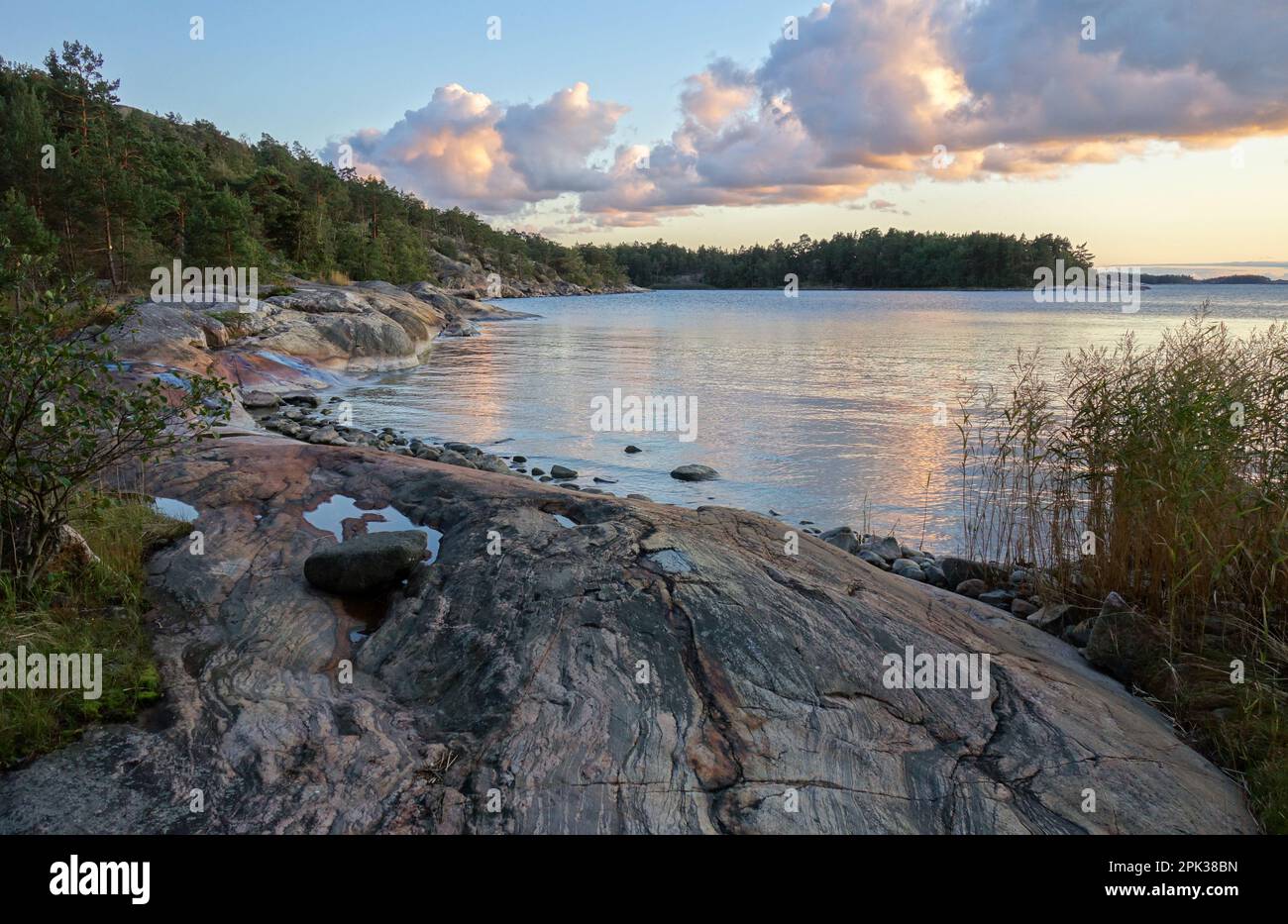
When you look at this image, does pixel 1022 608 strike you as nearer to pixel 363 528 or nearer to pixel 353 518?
pixel 363 528

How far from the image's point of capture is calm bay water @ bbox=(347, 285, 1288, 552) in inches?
507

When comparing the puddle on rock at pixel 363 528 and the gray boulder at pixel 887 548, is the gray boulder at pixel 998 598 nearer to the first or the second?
the gray boulder at pixel 887 548

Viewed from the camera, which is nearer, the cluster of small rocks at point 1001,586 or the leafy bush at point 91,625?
the leafy bush at point 91,625

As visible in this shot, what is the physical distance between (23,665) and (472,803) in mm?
2656

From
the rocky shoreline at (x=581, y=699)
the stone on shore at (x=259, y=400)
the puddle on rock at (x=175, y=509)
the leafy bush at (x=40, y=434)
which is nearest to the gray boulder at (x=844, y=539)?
the rocky shoreline at (x=581, y=699)

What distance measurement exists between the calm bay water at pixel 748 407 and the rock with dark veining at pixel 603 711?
5.56 m

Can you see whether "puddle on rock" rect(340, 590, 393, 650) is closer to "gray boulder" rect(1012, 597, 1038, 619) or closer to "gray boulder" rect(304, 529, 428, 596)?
"gray boulder" rect(304, 529, 428, 596)

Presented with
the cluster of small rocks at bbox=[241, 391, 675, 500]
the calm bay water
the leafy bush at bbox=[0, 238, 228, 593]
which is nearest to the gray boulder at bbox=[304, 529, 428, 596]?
the leafy bush at bbox=[0, 238, 228, 593]

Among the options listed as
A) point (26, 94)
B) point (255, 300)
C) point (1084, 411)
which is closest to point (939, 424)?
point (1084, 411)

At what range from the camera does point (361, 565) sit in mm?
5688

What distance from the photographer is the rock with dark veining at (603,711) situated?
367 cm

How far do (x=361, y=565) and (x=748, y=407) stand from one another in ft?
53.5
